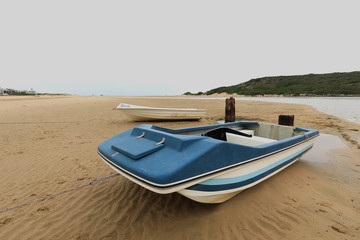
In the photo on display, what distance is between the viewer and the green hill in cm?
5733

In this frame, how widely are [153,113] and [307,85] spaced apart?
90922 mm

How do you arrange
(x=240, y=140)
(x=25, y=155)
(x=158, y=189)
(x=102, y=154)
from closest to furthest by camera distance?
(x=158, y=189) < (x=102, y=154) < (x=240, y=140) < (x=25, y=155)

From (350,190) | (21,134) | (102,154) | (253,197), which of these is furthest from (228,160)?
(21,134)

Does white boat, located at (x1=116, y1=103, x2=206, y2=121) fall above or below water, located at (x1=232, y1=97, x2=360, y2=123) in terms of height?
above

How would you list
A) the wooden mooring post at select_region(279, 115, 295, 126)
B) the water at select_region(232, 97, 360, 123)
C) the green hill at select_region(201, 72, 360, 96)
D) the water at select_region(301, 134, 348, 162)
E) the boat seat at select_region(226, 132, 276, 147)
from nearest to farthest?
the boat seat at select_region(226, 132, 276, 147) < the water at select_region(301, 134, 348, 162) < the wooden mooring post at select_region(279, 115, 295, 126) < the water at select_region(232, 97, 360, 123) < the green hill at select_region(201, 72, 360, 96)

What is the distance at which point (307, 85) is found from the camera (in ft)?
252

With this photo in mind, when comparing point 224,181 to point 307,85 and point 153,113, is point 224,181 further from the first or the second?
point 307,85

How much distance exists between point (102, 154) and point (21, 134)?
25.0ft

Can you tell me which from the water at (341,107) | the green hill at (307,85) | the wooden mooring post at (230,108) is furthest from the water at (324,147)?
the green hill at (307,85)

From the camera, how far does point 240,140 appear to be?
4.31 m

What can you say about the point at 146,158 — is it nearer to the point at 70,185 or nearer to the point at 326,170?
the point at 70,185

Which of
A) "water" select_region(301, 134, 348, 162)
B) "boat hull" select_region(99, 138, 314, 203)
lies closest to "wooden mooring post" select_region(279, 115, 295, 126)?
"water" select_region(301, 134, 348, 162)

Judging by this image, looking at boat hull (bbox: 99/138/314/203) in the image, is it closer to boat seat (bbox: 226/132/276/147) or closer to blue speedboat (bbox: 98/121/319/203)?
blue speedboat (bbox: 98/121/319/203)

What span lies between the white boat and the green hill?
6596cm
